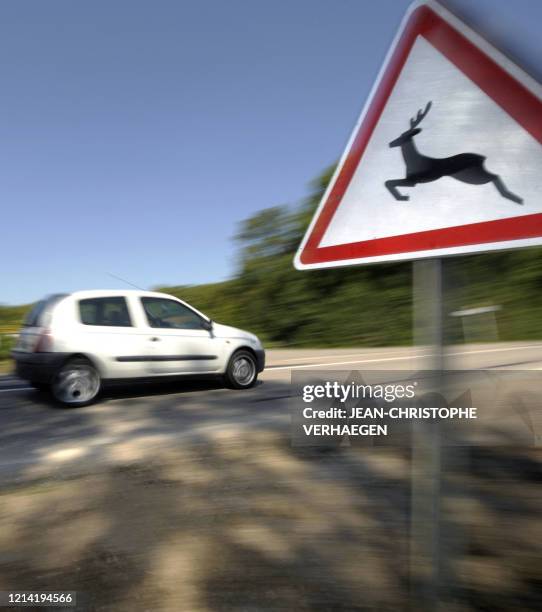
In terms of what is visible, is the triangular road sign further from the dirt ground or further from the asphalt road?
the dirt ground

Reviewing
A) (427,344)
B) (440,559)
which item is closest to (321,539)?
(440,559)

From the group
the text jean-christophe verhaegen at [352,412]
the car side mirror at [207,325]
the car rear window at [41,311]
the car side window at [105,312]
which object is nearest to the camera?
the text jean-christophe verhaegen at [352,412]

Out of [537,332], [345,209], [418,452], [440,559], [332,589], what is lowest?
[332,589]

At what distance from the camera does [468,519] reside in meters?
3.24

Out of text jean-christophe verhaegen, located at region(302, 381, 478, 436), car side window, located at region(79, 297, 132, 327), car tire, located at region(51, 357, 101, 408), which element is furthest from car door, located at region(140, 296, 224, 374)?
text jean-christophe verhaegen, located at region(302, 381, 478, 436)

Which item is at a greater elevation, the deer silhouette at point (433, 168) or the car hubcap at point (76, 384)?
the deer silhouette at point (433, 168)

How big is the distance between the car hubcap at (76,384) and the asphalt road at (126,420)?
0.62 feet

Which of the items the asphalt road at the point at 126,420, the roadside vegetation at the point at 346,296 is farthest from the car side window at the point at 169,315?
the roadside vegetation at the point at 346,296

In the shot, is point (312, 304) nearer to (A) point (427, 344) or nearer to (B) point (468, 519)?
(B) point (468, 519)

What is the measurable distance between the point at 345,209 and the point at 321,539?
1758 millimetres

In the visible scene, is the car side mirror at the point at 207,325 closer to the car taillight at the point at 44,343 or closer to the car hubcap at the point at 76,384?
the car hubcap at the point at 76,384

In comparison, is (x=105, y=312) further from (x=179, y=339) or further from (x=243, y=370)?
(x=243, y=370)

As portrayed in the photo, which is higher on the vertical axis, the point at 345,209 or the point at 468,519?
the point at 345,209

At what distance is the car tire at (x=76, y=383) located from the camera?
7.47m
